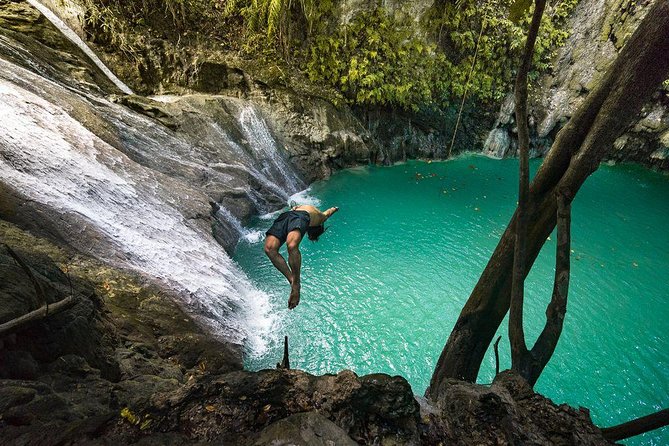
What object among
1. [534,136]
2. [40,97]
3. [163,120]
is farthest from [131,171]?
[534,136]

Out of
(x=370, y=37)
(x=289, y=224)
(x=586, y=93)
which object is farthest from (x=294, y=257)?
(x=586, y=93)

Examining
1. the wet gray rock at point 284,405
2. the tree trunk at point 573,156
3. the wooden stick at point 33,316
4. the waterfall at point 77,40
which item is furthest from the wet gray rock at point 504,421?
the waterfall at point 77,40

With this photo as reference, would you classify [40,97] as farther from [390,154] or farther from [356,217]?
[390,154]

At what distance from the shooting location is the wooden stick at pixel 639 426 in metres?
1.75

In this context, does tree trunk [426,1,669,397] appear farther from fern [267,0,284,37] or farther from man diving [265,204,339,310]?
fern [267,0,284,37]

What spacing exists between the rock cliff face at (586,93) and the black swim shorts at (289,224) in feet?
45.3

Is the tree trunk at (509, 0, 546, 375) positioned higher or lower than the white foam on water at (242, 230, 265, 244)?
higher

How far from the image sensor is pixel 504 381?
2.57m

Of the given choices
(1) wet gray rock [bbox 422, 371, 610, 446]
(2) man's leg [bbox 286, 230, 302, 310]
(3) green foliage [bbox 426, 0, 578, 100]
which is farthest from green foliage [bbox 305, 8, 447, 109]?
(1) wet gray rock [bbox 422, 371, 610, 446]

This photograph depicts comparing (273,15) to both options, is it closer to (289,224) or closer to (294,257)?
(289,224)

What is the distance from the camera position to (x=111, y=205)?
5125mm

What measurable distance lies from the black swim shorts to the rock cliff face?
13794 mm

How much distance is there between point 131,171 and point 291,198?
4648 mm

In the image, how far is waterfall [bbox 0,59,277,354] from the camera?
172 inches
